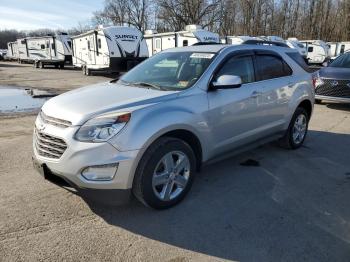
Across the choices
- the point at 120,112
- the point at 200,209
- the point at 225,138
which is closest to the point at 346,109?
the point at 225,138

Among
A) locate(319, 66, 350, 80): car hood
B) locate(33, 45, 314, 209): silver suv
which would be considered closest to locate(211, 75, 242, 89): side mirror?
locate(33, 45, 314, 209): silver suv

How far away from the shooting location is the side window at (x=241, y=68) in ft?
14.9

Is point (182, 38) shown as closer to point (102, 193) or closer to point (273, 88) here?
point (273, 88)

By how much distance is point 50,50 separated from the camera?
32.0 metres

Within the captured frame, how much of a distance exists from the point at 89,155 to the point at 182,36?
21682 millimetres

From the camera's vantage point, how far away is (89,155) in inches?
128

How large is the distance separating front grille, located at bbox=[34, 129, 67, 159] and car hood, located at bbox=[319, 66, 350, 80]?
28.7 ft

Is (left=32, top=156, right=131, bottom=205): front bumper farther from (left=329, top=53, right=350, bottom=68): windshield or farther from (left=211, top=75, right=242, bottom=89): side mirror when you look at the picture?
→ (left=329, top=53, right=350, bottom=68): windshield

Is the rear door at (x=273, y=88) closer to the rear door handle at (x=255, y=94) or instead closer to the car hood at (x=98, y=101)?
the rear door handle at (x=255, y=94)

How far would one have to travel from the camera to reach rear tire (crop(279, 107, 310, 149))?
5.97 meters

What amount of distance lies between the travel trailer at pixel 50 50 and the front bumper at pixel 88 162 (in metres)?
29.5

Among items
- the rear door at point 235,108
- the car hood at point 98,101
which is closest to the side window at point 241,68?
the rear door at point 235,108

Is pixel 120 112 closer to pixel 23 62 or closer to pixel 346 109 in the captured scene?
pixel 346 109

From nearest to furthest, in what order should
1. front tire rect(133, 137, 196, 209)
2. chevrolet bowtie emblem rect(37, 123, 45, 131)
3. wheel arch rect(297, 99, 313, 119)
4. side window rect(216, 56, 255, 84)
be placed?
front tire rect(133, 137, 196, 209) → chevrolet bowtie emblem rect(37, 123, 45, 131) → side window rect(216, 56, 255, 84) → wheel arch rect(297, 99, 313, 119)
